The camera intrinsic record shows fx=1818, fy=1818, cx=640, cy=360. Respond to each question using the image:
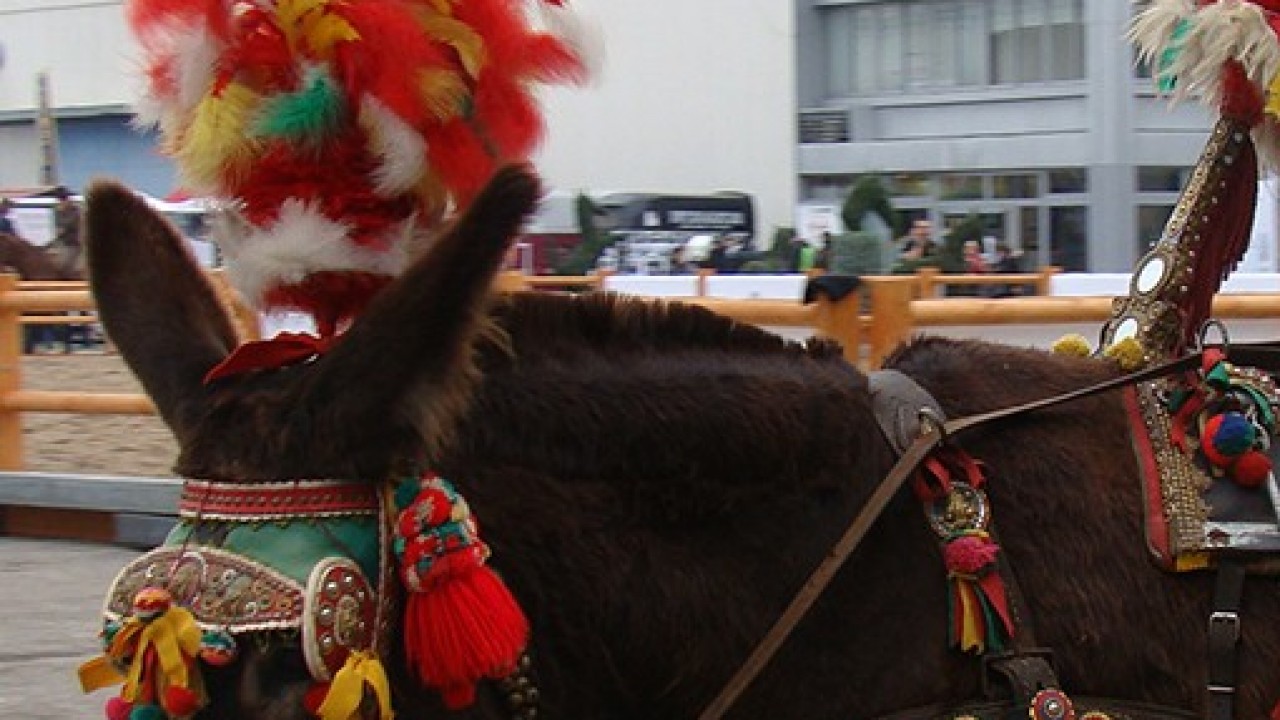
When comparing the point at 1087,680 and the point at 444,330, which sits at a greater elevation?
the point at 444,330

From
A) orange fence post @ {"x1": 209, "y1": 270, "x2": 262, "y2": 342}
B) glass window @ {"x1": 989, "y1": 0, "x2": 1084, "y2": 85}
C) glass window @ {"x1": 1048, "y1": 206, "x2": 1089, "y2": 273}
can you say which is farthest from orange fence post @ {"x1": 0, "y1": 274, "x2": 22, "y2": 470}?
glass window @ {"x1": 989, "y1": 0, "x2": 1084, "y2": 85}

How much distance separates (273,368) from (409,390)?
248 millimetres

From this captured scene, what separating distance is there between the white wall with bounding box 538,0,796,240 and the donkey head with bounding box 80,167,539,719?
28.6 m

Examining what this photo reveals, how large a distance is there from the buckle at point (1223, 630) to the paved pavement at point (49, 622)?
378 cm

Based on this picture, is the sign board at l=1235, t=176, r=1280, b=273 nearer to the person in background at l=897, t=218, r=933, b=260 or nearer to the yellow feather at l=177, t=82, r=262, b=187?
the yellow feather at l=177, t=82, r=262, b=187

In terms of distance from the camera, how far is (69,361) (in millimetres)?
15805

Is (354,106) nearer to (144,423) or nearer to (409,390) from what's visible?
(409,390)

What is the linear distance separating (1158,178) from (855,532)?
2510 centimetres

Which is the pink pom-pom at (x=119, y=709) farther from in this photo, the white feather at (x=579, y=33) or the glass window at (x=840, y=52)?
the glass window at (x=840, y=52)

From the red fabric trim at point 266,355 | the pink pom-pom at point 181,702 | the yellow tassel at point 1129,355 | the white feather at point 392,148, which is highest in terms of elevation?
the white feather at point 392,148

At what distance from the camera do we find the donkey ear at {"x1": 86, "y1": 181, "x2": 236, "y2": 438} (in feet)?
7.88

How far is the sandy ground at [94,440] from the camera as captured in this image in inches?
383

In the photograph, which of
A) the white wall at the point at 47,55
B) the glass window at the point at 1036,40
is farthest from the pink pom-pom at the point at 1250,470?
the glass window at the point at 1036,40

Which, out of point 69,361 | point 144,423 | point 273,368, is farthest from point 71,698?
point 69,361
